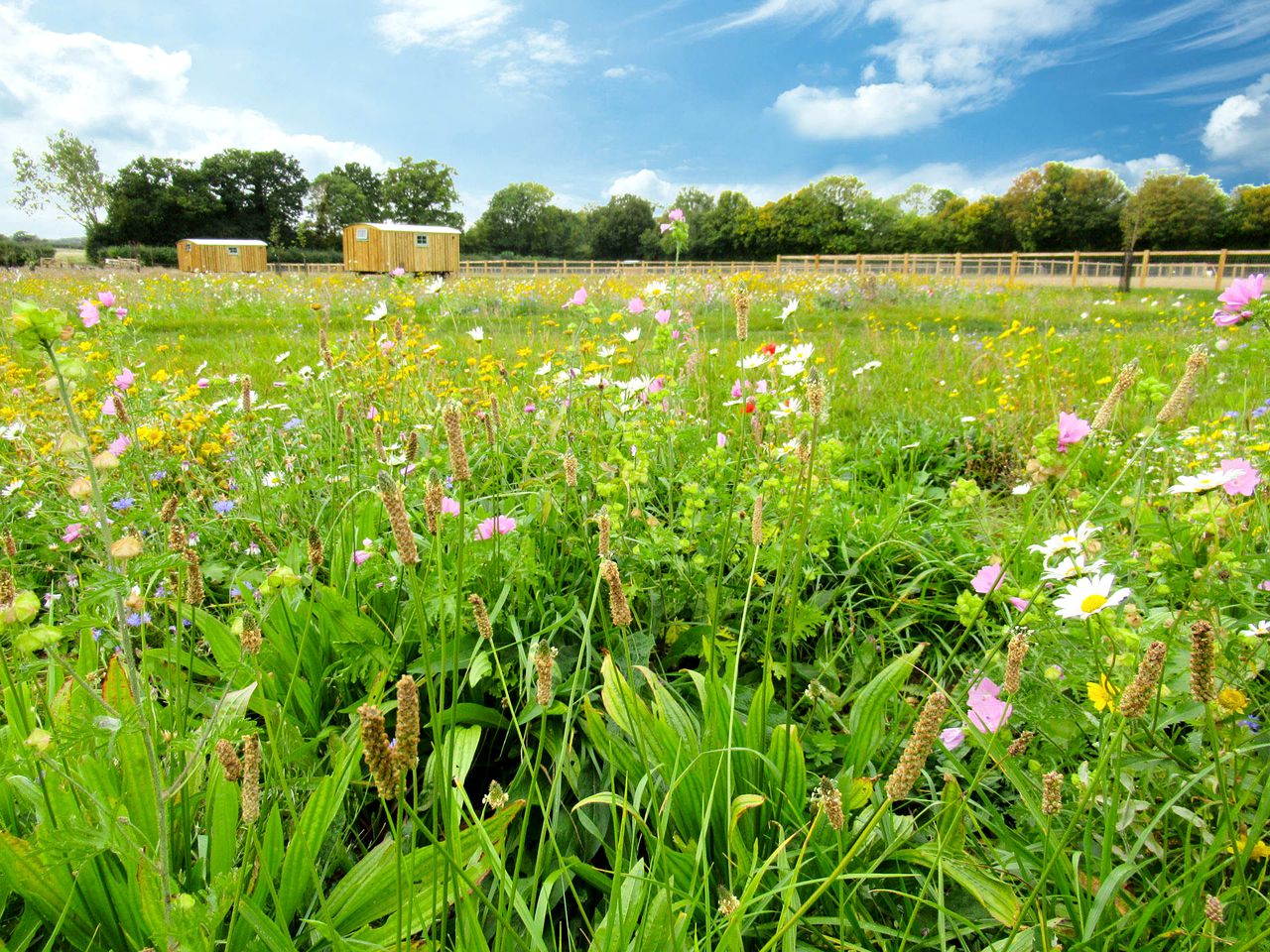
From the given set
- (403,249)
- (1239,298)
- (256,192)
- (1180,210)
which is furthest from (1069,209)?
(256,192)

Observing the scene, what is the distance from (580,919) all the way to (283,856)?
459 mm

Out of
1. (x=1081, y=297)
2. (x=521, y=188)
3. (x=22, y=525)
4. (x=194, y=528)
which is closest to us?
(x=194, y=528)

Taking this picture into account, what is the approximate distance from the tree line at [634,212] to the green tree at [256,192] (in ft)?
0.34

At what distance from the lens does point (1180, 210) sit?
40.0 meters

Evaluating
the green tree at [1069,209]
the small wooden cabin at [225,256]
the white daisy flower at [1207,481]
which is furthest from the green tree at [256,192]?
the white daisy flower at [1207,481]

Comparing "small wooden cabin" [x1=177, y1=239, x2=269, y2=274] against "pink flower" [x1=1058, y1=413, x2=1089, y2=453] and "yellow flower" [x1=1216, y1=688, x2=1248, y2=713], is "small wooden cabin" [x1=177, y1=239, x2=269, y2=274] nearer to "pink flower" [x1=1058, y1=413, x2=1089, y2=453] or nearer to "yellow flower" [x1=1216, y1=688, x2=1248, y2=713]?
"pink flower" [x1=1058, y1=413, x2=1089, y2=453]

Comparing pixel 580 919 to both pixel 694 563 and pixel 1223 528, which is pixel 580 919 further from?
pixel 1223 528

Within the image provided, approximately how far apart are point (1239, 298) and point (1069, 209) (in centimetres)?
5323

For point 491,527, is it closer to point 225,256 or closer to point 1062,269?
point 1062,269

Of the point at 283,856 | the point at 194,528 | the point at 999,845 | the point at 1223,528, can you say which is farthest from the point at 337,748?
the point at 1223,528

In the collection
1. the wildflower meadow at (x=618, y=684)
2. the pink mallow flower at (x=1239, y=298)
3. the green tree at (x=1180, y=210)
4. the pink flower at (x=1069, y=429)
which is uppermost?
the green tree at (x=1180, y=210)

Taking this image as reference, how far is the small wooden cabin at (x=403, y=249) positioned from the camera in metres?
33.0

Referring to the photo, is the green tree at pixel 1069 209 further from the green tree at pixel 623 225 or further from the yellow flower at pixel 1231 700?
the yellow flower at pixel 1231 700

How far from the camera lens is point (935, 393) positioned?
3.75 m
